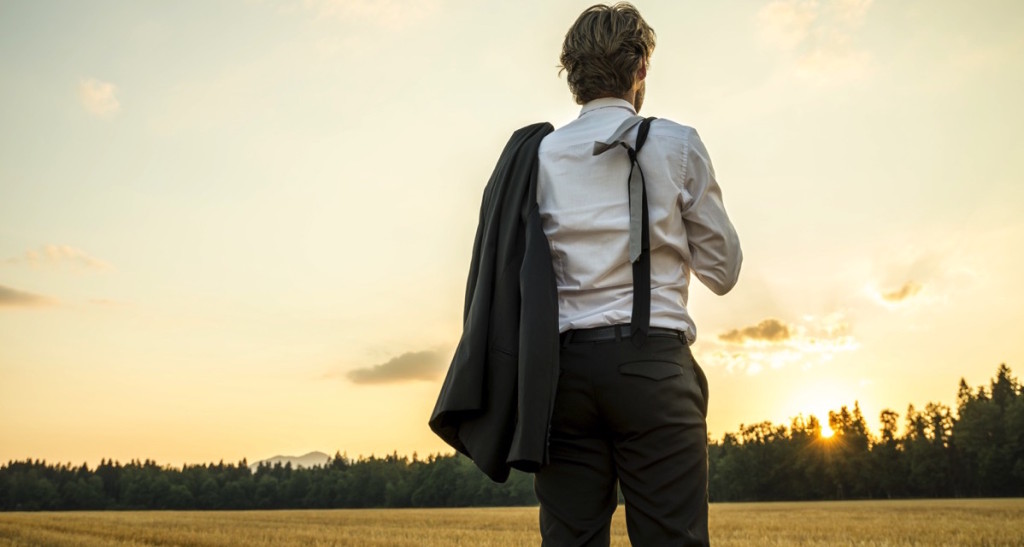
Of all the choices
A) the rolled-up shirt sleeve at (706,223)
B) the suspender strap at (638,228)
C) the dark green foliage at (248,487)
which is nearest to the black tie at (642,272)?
the suspender strap at (638,228)

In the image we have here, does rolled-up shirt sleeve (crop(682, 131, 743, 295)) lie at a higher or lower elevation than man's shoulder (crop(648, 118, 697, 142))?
lower

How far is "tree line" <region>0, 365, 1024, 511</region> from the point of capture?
239 ft

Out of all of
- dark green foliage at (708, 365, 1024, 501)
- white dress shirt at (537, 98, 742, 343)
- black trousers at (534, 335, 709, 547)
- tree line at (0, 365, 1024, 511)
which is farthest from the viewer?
tree line at (0, 365, 1024, 511)

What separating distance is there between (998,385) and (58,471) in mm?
105319

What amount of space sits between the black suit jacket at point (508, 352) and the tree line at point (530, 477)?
79083mm

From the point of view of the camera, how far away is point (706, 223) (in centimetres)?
223

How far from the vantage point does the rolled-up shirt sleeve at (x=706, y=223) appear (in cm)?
223

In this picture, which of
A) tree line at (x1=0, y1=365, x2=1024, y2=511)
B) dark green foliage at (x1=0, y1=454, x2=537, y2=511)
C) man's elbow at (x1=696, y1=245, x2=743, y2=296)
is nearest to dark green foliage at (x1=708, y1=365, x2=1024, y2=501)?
tree line at (x1=0, y1=365, x2=1024, y2=511)

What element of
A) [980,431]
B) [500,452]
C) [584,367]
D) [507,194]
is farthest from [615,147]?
[980,431]

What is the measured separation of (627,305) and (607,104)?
0.71m

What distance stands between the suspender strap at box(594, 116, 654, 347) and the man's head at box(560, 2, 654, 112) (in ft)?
0.74

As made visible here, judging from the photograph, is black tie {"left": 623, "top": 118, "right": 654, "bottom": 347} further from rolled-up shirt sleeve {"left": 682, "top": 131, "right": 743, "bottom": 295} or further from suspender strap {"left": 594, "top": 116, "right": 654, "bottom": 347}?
rolled-up shirt sleeve {"left": 682, "top": 131, "right": 743, "bottom": 295}

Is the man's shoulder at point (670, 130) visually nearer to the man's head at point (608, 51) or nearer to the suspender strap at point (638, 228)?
the suspender strap at point (638, 228)

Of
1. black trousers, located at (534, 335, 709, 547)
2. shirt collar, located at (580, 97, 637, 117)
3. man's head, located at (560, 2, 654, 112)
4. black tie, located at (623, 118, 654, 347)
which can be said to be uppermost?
man's head, located at (560, 2, 654, 112)
